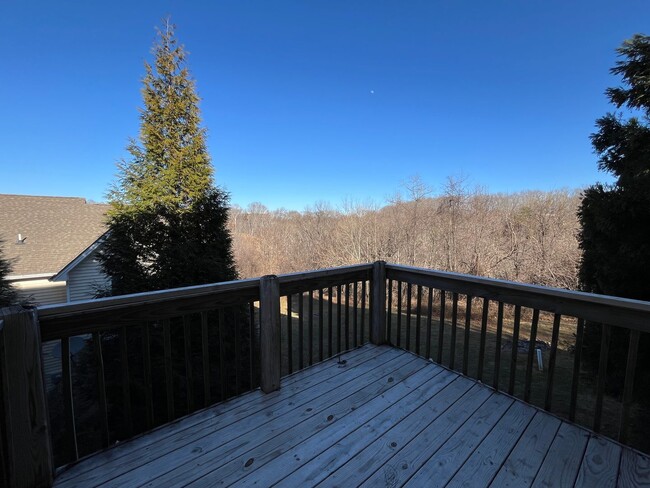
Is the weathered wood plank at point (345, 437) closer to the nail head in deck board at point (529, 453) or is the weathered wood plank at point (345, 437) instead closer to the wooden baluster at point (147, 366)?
the nail head in deck board at point (529, 453)

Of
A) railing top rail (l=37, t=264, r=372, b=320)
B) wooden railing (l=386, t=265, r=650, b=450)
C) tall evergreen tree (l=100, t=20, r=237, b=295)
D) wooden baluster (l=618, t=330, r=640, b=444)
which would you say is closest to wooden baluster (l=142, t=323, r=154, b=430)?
railing top rail (l=37, t=264, r=372, b=320)

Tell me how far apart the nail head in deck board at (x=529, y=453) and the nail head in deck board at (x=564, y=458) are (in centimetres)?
3

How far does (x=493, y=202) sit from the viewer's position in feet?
36.8

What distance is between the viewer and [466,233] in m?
10.7

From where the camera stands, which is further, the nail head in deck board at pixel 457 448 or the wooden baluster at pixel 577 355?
the wooden baluster at pixel 577 355

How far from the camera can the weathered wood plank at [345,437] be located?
4.96 feet

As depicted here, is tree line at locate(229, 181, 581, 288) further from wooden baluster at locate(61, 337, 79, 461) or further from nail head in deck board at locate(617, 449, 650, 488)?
wooden baluster at locate(61, 337, 79, 461)

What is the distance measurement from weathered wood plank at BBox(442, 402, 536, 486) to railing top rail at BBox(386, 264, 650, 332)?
2.67 feet

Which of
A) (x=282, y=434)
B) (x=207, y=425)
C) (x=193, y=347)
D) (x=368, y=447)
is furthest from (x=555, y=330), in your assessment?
(x=193, y=347)

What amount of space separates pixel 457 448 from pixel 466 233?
10280 millimetres

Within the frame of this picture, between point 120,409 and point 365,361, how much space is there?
2.83m

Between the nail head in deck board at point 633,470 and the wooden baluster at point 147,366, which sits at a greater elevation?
the wooden baluster at point 147,366

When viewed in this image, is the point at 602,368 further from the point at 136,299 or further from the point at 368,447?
the point at 136,299

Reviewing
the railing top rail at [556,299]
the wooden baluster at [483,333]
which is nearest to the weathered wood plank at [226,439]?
the wooden baluster at [483,333]
